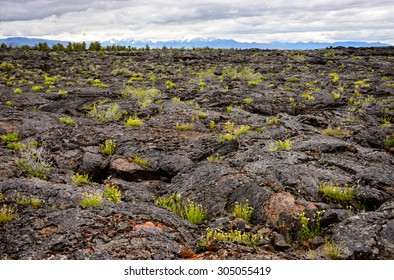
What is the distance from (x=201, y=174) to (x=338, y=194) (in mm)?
4207

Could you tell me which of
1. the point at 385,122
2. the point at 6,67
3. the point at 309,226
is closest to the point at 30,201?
the point at 309,226

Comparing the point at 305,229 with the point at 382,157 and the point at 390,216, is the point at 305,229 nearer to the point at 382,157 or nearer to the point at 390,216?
the point at 390,216

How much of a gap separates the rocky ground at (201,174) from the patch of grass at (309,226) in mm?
32

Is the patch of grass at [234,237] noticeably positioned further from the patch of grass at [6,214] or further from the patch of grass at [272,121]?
the patch of grass at [272,121]

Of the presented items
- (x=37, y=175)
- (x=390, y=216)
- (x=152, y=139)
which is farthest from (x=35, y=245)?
(x=152, y=139)

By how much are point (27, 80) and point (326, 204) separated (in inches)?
1256

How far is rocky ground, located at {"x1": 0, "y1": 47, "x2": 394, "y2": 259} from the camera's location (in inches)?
277

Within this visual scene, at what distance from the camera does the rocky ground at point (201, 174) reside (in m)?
7.04

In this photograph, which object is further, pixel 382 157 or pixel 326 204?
pixel 382 157

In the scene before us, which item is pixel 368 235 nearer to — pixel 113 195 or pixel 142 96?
pixel 113 195

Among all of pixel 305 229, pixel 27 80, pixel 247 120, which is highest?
pixel 27 80

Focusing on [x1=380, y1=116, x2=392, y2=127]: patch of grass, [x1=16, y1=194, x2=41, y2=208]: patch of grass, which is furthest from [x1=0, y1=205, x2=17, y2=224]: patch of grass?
[x1=380, y1=116, x2=392, y2=127]: patch of grass

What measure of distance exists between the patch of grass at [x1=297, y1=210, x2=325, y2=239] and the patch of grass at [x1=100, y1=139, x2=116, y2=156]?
855cm

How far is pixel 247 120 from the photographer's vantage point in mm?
18359
